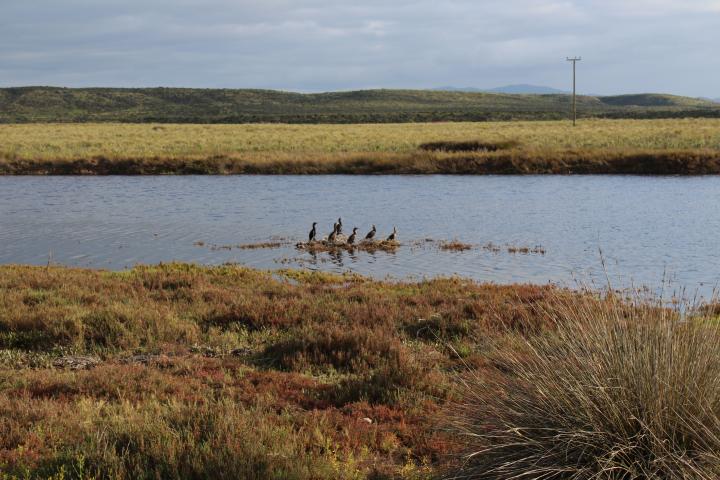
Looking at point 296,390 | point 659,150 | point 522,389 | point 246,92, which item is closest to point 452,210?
point 659,150

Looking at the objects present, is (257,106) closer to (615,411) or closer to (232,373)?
(232,373)

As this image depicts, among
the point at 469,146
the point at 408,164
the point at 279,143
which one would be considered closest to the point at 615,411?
the point at 408,164

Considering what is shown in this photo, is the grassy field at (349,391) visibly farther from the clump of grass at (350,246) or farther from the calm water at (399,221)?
the clump of grass at (350,246)

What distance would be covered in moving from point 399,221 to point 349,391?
70.6 ft

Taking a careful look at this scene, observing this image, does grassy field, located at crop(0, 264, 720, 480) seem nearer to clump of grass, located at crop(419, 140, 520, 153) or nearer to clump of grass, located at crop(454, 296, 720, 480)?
clump of grass, located at crop(454, 296, 720, 480)

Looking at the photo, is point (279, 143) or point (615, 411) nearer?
point (615, 411)

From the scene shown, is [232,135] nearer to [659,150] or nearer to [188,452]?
[659,150]

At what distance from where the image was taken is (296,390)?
26.9ft

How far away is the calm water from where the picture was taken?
2048 cm

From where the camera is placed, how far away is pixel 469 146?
52188 millimetres

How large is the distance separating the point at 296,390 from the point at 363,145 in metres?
50.1

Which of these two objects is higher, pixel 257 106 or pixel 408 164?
pixel 257 106

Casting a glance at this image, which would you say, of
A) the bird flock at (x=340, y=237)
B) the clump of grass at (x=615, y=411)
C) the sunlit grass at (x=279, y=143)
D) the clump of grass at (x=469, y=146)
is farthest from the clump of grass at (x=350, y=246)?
the sunlit grass at (x=279, y=143)

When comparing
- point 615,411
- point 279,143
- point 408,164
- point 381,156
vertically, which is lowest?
point 615,411
